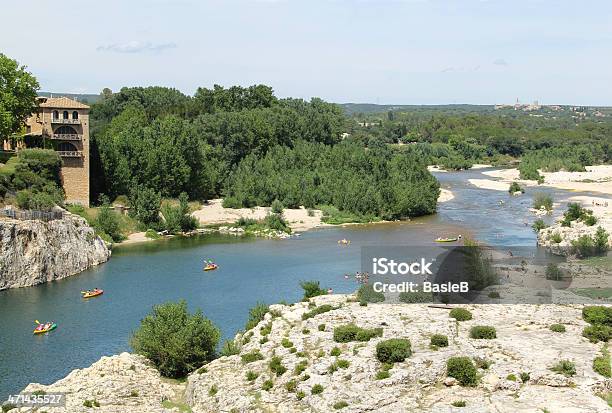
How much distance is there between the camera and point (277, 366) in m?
46.8

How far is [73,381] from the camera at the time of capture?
4853 cm

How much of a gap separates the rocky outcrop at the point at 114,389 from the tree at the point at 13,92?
55.1 meters

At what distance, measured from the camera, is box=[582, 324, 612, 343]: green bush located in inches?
1874

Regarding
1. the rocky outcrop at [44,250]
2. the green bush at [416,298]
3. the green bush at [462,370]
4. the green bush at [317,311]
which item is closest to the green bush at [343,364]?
the green bush at [462,370]

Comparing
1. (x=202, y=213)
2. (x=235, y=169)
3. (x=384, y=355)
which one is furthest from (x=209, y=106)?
(x=384, y=355)

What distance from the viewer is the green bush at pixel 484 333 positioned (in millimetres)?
47656

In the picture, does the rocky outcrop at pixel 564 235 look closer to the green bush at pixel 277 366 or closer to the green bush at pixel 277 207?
the green bush at pixel 277 207

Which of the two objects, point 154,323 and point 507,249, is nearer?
point 154,323

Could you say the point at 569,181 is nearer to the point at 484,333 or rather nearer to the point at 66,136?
the point at 66,136

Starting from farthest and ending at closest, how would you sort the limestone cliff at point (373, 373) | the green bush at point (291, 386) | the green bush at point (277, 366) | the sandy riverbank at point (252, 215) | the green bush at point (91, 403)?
the sandy riverbank at point (252, 215) → the green bush at point (277, 366) → the green bush at point (91, 403) → the green bush at point (291, 386) → the limestone cliff at point (373, 373)

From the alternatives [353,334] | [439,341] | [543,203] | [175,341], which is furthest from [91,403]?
[543,203]

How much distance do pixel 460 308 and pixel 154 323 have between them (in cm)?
2168

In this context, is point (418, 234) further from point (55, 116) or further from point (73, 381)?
point (73, 381)

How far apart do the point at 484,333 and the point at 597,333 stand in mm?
7080
